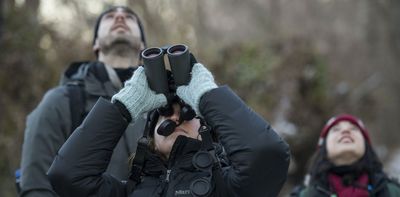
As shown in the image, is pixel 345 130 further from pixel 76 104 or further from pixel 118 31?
pixel 76 104

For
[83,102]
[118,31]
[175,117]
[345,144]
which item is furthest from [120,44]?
[345,144]

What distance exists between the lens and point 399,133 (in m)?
19.5

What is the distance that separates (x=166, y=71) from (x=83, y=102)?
1.24 metres

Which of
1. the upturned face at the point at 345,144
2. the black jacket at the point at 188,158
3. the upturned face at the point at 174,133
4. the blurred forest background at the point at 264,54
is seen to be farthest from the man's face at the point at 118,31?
the blurred forest background at the point at 264,54

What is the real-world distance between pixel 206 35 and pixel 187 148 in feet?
40.0

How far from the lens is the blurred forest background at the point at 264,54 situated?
7995 millimetres

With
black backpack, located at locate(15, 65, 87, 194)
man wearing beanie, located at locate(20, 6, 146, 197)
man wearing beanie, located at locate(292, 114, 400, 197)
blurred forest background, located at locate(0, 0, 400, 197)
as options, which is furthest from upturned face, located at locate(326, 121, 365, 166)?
blurred forest background, located at locate(0, 0, 400, 197)

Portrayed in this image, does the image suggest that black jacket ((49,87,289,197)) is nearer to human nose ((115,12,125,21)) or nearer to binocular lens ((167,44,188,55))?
binocular lens ((167,44,188,55))

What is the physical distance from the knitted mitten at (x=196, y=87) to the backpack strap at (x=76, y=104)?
128 cm

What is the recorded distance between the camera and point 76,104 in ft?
13.2

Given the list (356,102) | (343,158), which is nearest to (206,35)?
(356,102)

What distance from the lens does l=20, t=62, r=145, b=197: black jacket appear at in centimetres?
388

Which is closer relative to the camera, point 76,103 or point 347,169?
point 76,103

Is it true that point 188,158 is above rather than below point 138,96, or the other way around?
below
